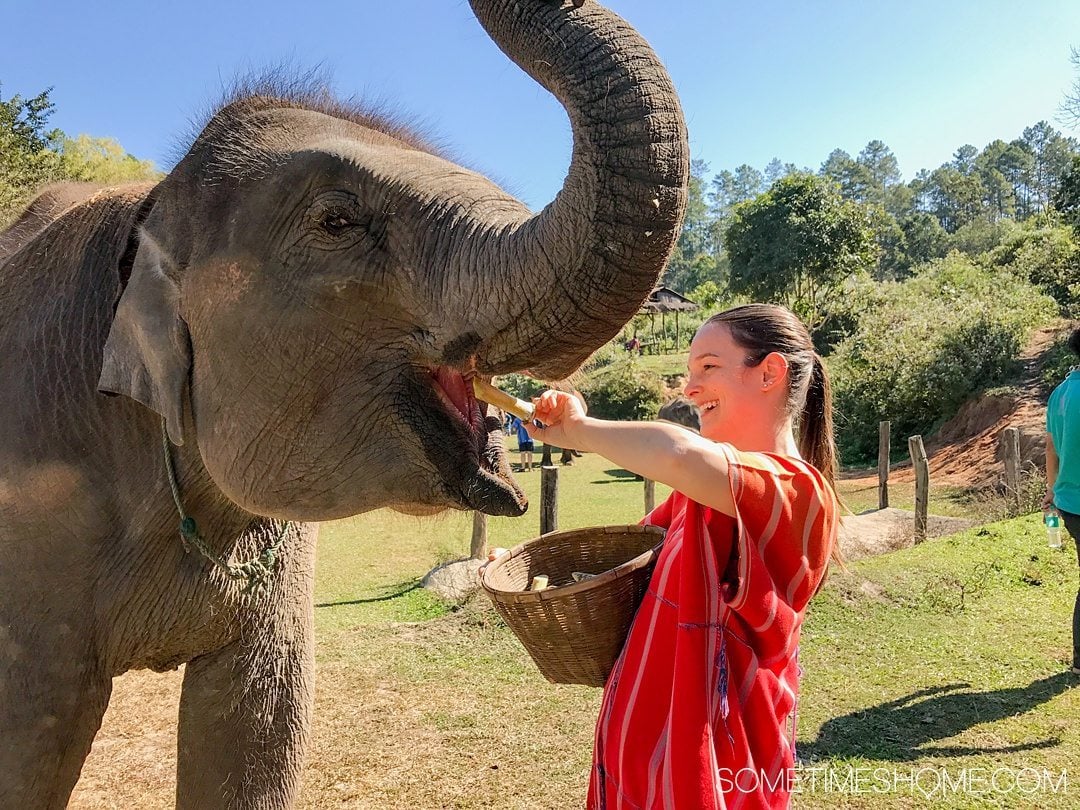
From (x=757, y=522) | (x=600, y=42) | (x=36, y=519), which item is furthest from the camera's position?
(x=36, y=519)

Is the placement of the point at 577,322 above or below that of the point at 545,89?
below

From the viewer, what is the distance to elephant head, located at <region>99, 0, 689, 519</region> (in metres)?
1.24

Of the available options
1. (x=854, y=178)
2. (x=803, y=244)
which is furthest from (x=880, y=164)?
(x=803, y=244)

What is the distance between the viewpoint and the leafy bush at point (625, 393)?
2472 cm

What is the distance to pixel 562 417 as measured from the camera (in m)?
1.60

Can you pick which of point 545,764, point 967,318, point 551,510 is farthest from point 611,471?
point 545,764

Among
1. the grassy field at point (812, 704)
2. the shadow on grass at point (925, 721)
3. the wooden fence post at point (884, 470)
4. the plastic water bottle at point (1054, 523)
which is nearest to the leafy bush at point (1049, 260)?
the wooden fence post at point (884, 470)

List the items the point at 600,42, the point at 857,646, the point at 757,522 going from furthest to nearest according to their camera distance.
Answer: the point at 857,646 → the point at 757,522 → the point at 600,42

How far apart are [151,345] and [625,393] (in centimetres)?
2336

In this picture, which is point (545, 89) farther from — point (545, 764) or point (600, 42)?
point (545, 764)

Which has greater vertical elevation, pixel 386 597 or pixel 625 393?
pixel 625 393

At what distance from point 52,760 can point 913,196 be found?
105 metres

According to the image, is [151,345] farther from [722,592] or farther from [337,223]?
[722,592]

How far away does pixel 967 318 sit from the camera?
20.1 metres
